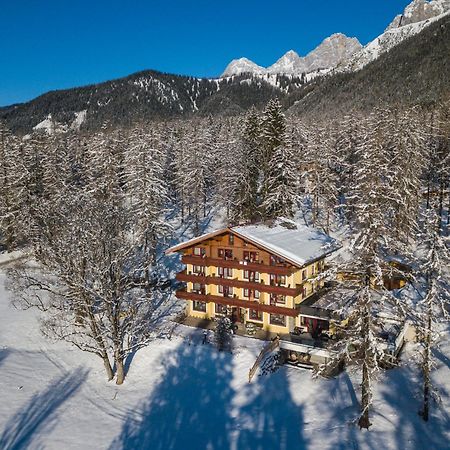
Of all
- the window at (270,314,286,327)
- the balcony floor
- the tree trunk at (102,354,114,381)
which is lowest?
the tree trunk at (102,354,114,381)

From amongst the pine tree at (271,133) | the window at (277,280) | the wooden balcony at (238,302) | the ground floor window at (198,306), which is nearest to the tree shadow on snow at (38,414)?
the wooden balcony at (238,302)

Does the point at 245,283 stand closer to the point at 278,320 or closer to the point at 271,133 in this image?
the point at 278,320

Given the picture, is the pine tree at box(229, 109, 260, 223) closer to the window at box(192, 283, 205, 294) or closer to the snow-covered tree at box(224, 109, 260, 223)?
the snow-covered tree at box(224, 109, 260, 223)

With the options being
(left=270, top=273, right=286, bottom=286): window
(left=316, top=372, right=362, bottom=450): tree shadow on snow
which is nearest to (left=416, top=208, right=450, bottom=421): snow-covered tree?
(left=316, top=372, right=362, bottom=450): tree shadow on snow

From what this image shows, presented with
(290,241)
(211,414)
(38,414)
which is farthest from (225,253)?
(38,414)

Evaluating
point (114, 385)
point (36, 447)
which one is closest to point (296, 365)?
point (114, 385)

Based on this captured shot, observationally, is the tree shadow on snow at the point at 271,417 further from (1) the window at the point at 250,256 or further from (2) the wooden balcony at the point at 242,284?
(1) the window at the point at 250,256
